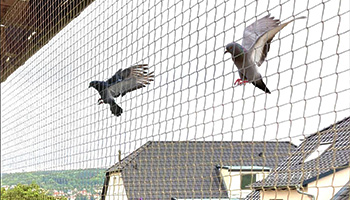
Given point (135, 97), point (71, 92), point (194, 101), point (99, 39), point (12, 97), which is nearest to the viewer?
point (194, 101)

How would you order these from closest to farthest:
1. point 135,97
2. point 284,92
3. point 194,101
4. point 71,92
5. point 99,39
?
point 284,92 → point 194,101 → point 135,97 → point 99,39 → point 71,92

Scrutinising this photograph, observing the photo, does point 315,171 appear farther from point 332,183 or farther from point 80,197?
point 80,197

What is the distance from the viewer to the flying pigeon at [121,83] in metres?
1.00

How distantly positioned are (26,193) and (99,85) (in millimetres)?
645

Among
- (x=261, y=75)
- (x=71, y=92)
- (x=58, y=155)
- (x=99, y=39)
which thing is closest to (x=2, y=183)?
(x=58, y=155)

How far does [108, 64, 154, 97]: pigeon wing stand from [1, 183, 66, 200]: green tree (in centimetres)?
52

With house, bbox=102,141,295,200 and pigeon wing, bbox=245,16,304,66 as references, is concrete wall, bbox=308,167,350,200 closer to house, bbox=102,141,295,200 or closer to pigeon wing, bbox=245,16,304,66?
house, bbox=102,141,295,200

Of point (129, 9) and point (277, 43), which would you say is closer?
point (277, 43)

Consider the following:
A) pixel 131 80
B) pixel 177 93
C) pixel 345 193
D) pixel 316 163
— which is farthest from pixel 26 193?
pixel 316 163

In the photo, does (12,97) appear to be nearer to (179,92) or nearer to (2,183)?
(2,183)

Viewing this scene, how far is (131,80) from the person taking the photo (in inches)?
40.7

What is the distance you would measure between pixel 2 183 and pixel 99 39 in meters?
1.12

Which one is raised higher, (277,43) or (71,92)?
(71,92)

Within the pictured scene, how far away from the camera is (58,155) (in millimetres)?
1438
